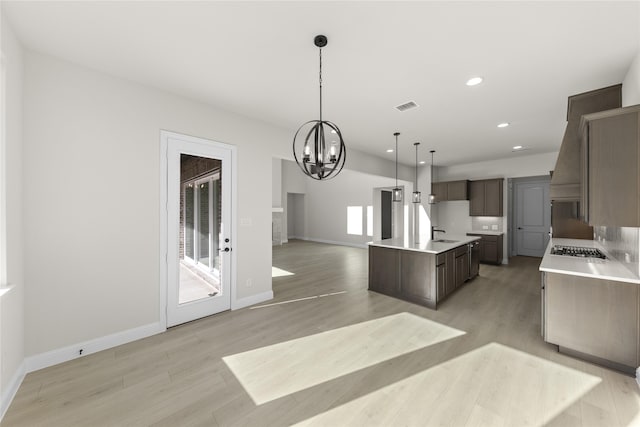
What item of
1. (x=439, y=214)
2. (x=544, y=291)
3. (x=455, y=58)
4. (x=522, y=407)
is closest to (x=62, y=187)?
(x=455, y=58)

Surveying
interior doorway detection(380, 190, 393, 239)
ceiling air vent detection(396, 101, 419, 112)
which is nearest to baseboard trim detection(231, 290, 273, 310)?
ceiling air vent detection(396, 101, 419, 112)

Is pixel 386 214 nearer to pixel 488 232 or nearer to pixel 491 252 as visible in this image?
pixel 488 232

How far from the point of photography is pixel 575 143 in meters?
2.73

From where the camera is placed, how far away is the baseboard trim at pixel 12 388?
1.76m

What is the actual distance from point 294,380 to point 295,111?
3.08 m

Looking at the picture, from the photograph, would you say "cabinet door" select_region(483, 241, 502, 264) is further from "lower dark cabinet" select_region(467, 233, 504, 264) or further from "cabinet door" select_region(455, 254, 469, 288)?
"cabinet door" select_region(455, 254, 469, 288)

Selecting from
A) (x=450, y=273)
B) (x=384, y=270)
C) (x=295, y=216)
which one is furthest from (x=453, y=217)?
(x=295, y=216)

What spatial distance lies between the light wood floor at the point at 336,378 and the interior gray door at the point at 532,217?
200 inches

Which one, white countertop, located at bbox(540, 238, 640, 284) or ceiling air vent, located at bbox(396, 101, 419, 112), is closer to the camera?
white countertop, located at bbox(540, 238, 640, 284)

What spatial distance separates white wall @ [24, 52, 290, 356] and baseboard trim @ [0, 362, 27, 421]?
16cm

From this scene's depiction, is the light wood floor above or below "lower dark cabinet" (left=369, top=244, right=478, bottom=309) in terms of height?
below

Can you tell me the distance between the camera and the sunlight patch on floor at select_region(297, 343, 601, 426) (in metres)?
1.71

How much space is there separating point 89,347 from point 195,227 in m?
1.51

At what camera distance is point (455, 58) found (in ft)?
7.55
